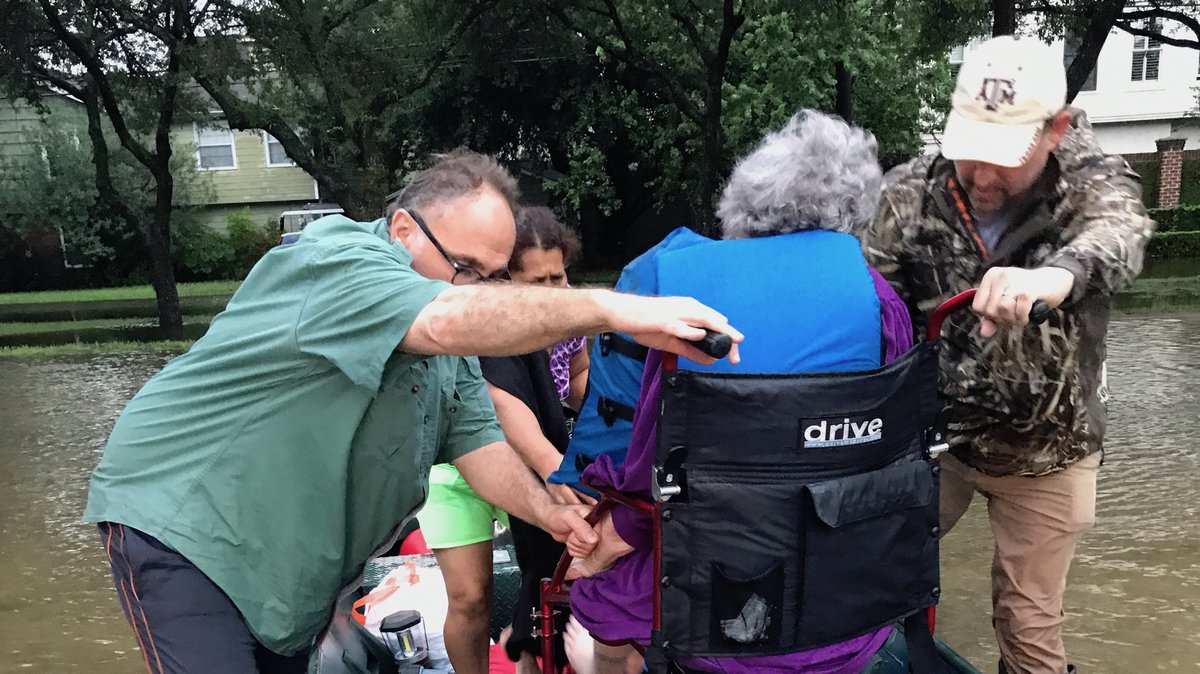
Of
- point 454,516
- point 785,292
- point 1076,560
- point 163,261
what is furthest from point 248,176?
point 785,292

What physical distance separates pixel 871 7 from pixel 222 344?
15.5 m

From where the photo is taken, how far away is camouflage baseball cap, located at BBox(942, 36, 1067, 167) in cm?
220

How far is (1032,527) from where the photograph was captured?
8.55ft

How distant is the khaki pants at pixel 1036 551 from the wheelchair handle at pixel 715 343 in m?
1.42

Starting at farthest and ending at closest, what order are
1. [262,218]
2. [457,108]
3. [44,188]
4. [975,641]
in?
[262,218]
[44,188]
[457,108]
[975,641]

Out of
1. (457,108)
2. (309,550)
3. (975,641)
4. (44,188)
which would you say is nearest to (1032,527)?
(975,641)

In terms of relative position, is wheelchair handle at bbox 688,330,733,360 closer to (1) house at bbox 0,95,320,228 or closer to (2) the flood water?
(2) the flood water

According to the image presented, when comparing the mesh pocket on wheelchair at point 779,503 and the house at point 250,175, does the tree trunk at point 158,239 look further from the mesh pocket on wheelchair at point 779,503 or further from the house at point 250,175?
the mesh pocket on wheelchair at point 779,503

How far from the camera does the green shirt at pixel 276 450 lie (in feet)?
6.09

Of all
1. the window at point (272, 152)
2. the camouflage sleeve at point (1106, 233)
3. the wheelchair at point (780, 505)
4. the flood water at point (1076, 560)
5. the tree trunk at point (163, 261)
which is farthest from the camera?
the window at point (272, 152)

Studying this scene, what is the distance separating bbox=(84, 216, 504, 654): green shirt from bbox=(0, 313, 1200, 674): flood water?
237 centimetres

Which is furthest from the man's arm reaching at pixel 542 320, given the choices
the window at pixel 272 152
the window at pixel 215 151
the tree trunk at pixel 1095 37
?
the window at pixel 215 151

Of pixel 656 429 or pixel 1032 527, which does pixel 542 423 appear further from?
pixel 1032 527

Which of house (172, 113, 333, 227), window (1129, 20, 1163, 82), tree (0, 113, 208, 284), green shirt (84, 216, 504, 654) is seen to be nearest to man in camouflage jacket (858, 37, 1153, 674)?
green shirt (84, 216, 504, 654)
